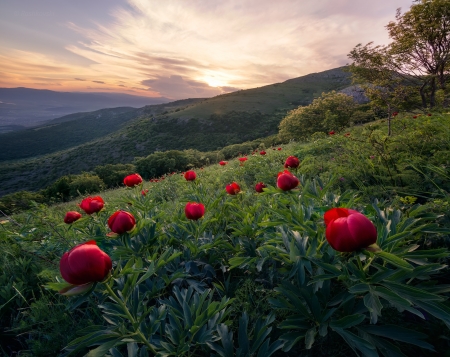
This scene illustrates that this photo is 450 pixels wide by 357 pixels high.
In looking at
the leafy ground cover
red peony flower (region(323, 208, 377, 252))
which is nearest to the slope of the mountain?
the leafy ground cover

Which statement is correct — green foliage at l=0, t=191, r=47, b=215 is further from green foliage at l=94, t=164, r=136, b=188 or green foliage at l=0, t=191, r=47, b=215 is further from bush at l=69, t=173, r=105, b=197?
green foliage at l=94, t=164, r=136, b=188

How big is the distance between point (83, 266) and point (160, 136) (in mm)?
54986

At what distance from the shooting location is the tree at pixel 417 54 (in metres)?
12.2

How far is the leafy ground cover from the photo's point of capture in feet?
3.03

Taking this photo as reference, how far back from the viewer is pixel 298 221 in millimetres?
1302

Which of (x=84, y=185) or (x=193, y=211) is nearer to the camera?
(x=193, y=211)

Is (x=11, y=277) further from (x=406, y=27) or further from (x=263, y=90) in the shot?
(x=263, y=90)

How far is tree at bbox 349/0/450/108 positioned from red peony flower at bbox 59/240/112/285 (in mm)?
14046

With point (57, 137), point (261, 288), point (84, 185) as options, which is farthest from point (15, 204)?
point (57, 137)

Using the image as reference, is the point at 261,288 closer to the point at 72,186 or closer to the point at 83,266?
the point at 83,266

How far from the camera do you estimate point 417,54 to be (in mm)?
13070

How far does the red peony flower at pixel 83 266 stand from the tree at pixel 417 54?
1405 cm

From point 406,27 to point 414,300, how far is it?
17878 millimetres

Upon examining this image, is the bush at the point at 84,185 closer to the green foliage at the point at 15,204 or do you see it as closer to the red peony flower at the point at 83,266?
the green foliage at the point at 15,204
